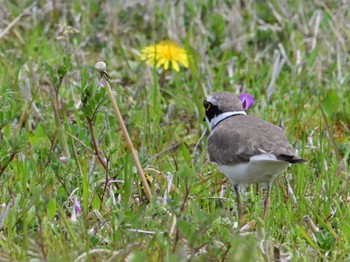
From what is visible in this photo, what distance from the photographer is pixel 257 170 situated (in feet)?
13.5

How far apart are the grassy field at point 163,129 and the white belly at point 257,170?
186 mm

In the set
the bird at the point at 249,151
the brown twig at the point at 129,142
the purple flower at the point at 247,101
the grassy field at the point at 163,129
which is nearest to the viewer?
the grassy field at the point at 163,129

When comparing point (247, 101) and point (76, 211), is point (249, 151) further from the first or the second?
point (247, 101)

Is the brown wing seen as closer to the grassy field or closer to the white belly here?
the white belly

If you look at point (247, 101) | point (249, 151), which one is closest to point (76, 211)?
point (249, 151)

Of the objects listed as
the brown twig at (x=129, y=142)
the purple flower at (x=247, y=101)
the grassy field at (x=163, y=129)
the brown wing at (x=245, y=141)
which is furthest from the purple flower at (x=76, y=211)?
the purple flower at (x=247, y=101)

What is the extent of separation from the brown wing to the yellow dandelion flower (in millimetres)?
1817

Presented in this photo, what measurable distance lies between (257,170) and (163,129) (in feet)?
5.57

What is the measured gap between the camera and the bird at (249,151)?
402 cm

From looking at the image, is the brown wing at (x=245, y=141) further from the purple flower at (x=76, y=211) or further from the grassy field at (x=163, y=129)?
the purple flower at (x=76, y=211)

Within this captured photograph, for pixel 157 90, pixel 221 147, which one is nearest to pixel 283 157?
pixel 221 147

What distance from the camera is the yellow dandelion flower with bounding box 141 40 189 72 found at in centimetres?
634

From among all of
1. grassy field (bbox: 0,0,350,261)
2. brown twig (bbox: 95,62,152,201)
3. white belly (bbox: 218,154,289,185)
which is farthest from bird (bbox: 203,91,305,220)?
brown twig (bbox: 95,62,152,201)

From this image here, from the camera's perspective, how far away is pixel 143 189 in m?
4.32
